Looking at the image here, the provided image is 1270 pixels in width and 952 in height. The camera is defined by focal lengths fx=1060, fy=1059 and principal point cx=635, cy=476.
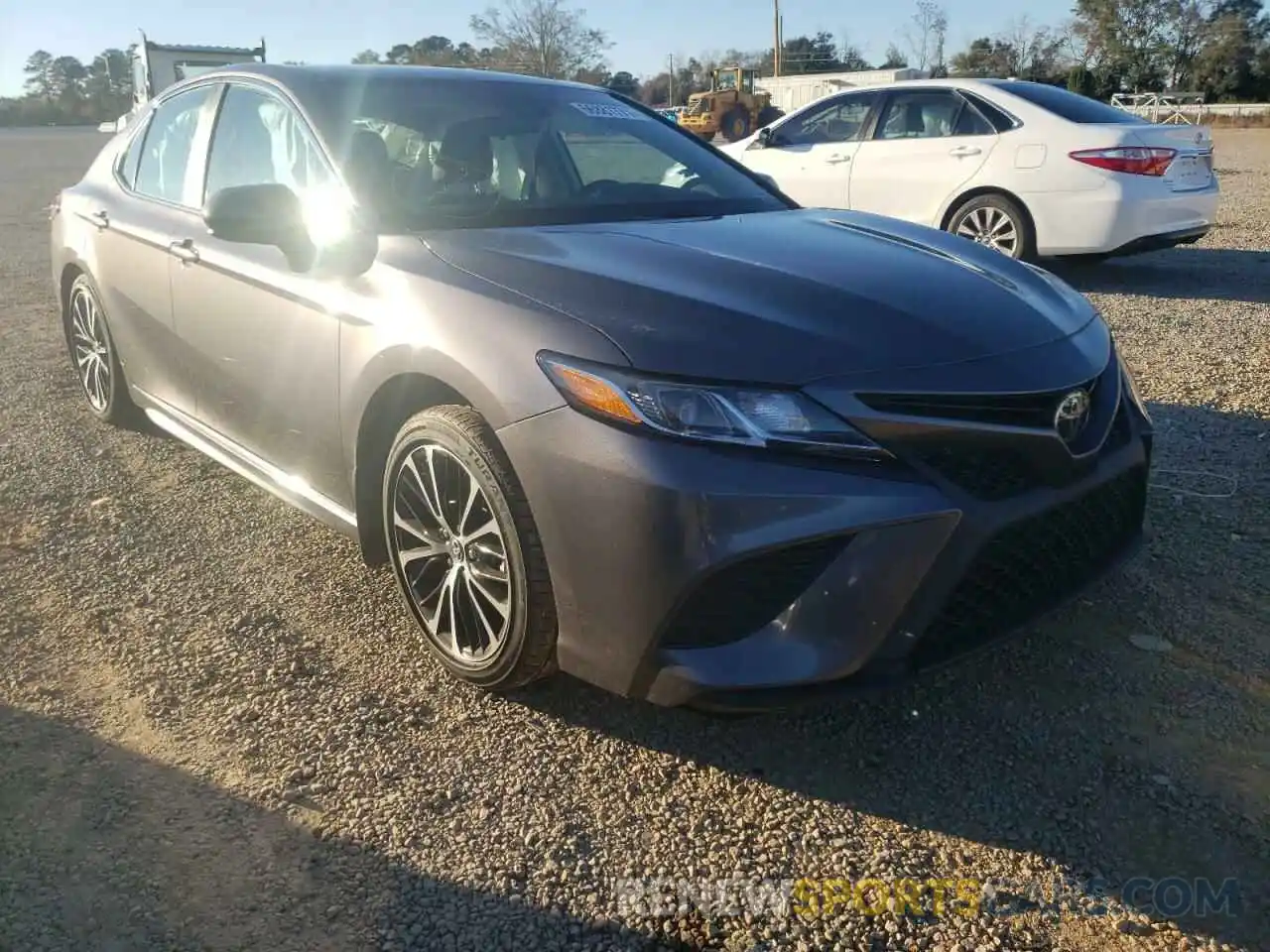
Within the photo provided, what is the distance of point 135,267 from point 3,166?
89.2 ft

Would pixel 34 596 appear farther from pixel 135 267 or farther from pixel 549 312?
pixel 549 312

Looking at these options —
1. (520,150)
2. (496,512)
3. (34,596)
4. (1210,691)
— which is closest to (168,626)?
(34,596)

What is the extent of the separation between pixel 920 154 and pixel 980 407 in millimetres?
6514

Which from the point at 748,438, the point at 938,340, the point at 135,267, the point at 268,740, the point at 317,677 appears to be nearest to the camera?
the point at 748,438

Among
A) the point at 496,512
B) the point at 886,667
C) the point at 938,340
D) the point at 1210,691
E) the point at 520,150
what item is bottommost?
the point at 1210,691

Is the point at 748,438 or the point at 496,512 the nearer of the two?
the point at 748,438

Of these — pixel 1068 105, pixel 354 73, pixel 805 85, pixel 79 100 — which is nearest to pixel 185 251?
pixel 354 73

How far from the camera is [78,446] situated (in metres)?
4.71

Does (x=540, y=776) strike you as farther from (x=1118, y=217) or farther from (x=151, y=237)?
(x=1118, y=217)

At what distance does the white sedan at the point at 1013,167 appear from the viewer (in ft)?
23.8

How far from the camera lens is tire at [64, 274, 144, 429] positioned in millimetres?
4551

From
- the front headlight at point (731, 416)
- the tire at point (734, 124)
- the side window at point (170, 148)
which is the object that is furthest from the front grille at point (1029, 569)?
the tire at point (734, 124)

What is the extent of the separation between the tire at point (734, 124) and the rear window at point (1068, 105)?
25098mm

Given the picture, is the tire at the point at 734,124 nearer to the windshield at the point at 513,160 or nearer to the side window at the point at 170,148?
the side window at the point at 170,148
